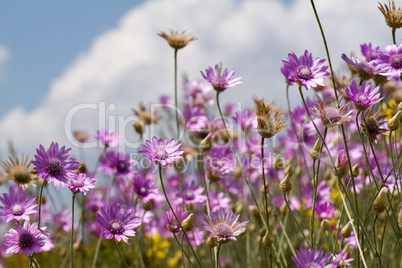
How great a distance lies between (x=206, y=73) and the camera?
2037mm

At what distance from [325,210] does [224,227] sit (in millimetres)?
846

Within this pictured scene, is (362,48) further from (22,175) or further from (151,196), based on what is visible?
(22,175)

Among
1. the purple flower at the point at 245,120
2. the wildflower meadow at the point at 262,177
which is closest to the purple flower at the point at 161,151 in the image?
the wildflower meadow at the point at 262,177

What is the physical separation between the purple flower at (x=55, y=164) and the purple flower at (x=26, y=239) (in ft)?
0.59

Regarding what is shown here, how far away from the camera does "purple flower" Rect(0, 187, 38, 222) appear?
5.32 feet

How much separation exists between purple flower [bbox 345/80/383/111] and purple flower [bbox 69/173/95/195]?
1027 mm

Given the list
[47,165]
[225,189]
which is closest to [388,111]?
[225,189]

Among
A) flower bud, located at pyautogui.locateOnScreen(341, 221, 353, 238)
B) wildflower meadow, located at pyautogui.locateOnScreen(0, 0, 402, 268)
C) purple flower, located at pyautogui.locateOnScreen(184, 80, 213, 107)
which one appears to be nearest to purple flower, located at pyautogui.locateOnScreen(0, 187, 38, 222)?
wildflower meadow, located at pyautogui.locateOnScreen(0, 0, 402, 268)

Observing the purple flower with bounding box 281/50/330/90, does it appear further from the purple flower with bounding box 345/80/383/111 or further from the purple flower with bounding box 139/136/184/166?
the purple flower with bounding box 139/136/184/166

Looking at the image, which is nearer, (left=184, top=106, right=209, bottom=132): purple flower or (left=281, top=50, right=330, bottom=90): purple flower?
(left=281, top=50, right=330, bottom=90): purple flower

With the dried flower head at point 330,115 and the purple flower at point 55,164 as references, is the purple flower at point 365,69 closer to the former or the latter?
the dried flower head at point 330,115

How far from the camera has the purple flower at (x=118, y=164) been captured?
2691 mm

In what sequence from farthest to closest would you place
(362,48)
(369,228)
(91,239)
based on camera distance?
(91,239) → (369,228) → (362,48)

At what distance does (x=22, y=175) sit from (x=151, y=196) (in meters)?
0.64
